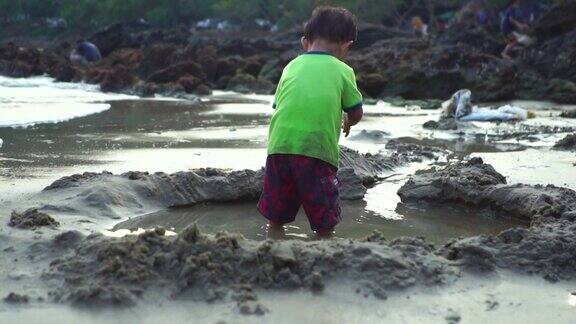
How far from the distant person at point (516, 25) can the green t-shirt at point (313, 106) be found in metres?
14.9

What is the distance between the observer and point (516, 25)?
21875 millimetres

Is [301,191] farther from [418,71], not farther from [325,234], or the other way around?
[418,71]

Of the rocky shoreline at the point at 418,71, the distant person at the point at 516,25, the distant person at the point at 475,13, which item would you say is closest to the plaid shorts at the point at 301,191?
the rocky shoreline at the point at 418,71

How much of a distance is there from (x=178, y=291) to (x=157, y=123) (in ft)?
21.2

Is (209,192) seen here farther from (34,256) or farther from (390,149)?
(390,149)

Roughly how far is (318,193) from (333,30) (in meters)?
0.85

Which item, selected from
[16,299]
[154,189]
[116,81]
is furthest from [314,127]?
[116,81]

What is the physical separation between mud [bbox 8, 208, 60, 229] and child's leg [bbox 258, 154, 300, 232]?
1.00 metres

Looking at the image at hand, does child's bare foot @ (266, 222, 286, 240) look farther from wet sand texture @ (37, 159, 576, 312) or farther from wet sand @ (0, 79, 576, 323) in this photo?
wet sand texture @ (37, 159, 576, 312)

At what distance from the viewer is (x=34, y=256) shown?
112 inches

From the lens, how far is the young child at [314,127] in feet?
11.3

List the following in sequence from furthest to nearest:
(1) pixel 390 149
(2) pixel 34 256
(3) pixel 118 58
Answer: (3) pixel 118 58
(1) pixel 390 149
(2) pixel 34 256

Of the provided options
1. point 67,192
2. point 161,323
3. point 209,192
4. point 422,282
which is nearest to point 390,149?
point 209,192

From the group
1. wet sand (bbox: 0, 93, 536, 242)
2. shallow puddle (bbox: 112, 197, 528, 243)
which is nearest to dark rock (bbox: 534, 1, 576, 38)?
wet sand (bbox: 0, 93, 536, 242)
